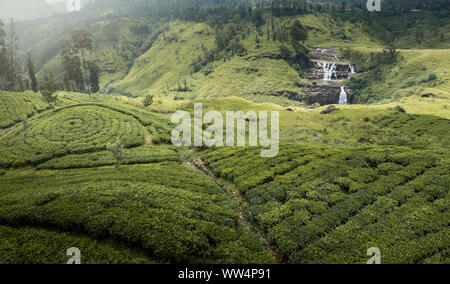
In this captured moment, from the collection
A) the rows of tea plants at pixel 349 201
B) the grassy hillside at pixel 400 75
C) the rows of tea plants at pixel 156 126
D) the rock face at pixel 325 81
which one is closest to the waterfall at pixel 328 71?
the rock face at pixel 325 81

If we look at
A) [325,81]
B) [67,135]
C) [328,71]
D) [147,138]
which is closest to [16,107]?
[67,135]

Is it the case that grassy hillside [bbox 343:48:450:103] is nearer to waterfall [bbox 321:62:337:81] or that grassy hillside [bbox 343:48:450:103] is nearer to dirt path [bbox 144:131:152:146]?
waterfall [bbox 321:62:337:81]

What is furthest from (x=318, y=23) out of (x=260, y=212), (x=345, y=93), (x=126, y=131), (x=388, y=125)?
(x=260, y=212)

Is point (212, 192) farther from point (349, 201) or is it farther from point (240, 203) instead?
point (349, 201)

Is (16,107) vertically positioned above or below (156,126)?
above

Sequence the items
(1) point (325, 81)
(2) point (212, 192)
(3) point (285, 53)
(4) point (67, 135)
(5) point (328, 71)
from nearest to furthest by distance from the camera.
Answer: (2) point (212, 192) < (4) point (67, 135) < (1) point (325, 81) < (5) point (328, 71) < (3) point (285, 53)

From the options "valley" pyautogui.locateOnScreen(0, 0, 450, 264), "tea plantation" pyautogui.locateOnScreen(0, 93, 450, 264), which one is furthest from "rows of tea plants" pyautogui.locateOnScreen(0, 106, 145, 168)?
"tea plantation" pyautogui.locateOnScreen(0, 93, 450, 264)

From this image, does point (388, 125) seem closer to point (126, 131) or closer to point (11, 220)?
point (126, 131)
